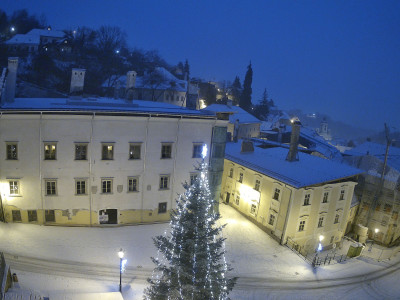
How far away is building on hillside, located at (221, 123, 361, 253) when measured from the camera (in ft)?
82.9

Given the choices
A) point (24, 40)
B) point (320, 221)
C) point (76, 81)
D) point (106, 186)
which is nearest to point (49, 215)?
point (106, 186)

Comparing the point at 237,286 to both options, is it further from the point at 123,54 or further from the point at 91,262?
the point at 123,54

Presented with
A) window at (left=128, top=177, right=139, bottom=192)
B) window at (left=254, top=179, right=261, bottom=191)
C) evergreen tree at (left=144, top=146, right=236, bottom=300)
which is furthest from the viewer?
window at (left=254, top=179, right=261, bottom=191)

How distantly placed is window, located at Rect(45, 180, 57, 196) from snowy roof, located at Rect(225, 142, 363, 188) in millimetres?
16892

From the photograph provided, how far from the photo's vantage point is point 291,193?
80.8 feet

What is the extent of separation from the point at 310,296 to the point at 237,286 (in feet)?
16.1

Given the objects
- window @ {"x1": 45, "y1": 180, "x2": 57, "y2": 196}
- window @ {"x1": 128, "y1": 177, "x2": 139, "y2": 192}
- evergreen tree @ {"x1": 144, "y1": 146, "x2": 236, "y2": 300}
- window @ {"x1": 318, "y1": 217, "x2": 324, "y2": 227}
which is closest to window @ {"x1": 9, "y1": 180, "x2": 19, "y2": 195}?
window @ {"x1": 45, "y1": 180, "x2": 57, "y2": 196}

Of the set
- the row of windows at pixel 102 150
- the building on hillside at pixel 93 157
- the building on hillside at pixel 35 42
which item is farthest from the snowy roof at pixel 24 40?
the row of windows at pixel 102 150

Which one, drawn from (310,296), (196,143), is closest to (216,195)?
(196,143)

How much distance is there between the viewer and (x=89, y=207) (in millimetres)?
22656

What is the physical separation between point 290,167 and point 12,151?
22.6 metres

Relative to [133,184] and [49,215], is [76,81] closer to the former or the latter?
[133,184]

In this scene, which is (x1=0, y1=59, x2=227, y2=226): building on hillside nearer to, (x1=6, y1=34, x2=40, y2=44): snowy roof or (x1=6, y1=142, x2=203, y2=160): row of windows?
(x1=6, y1=142, x2=203, y2=160): row of windows

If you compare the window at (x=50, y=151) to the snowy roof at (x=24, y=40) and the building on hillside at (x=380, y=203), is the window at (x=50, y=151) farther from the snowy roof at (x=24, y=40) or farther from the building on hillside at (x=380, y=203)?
the snowy roof at (x=24, y=40)
